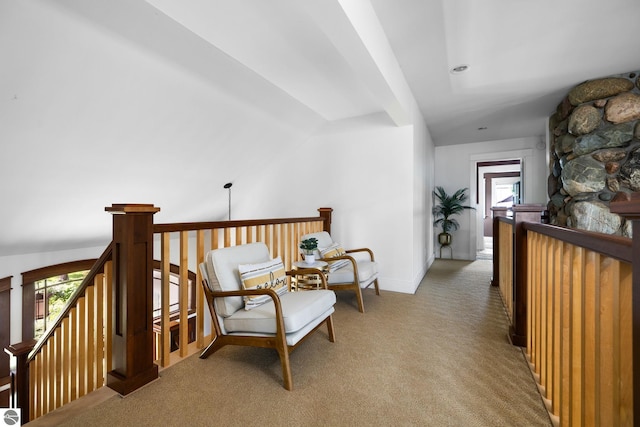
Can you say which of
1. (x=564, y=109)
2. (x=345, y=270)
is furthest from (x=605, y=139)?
(x=345, y=270)

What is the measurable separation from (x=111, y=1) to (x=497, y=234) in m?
4.68

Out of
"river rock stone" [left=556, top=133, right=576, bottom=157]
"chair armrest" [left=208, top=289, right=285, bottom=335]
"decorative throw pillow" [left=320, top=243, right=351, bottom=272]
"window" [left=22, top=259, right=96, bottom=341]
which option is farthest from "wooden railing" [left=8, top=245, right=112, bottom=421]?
"river rock stone" [left=556, top=133, right=576, bottom=157]

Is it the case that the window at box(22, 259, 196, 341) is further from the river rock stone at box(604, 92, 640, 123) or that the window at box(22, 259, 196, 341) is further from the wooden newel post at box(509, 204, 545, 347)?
the river rock stone at box(604, 92, 640, 123)

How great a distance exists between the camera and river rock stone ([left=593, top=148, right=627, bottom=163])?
318 centimetres

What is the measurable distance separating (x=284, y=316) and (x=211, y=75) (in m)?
2.42

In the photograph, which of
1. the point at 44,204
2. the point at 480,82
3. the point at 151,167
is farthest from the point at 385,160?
the point at 44,204

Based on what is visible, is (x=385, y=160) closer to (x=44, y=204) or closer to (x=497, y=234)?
(x=497, y=234)

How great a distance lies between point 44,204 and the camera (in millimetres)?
3041

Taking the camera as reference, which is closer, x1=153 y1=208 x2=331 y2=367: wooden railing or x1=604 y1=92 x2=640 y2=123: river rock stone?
x1=153 y1=208 x2=331 y2=367: wooden railing

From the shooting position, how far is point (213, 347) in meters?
1.99

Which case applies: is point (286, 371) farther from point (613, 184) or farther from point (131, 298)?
point (613, 184)

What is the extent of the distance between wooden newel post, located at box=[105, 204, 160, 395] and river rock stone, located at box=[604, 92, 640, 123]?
15.4 ft

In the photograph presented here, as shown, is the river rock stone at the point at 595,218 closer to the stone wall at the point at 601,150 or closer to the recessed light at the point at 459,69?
the stone wall at the point at 601,150

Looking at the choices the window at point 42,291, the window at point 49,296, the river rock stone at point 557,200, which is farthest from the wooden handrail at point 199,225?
the river rock stone at point 557,200
